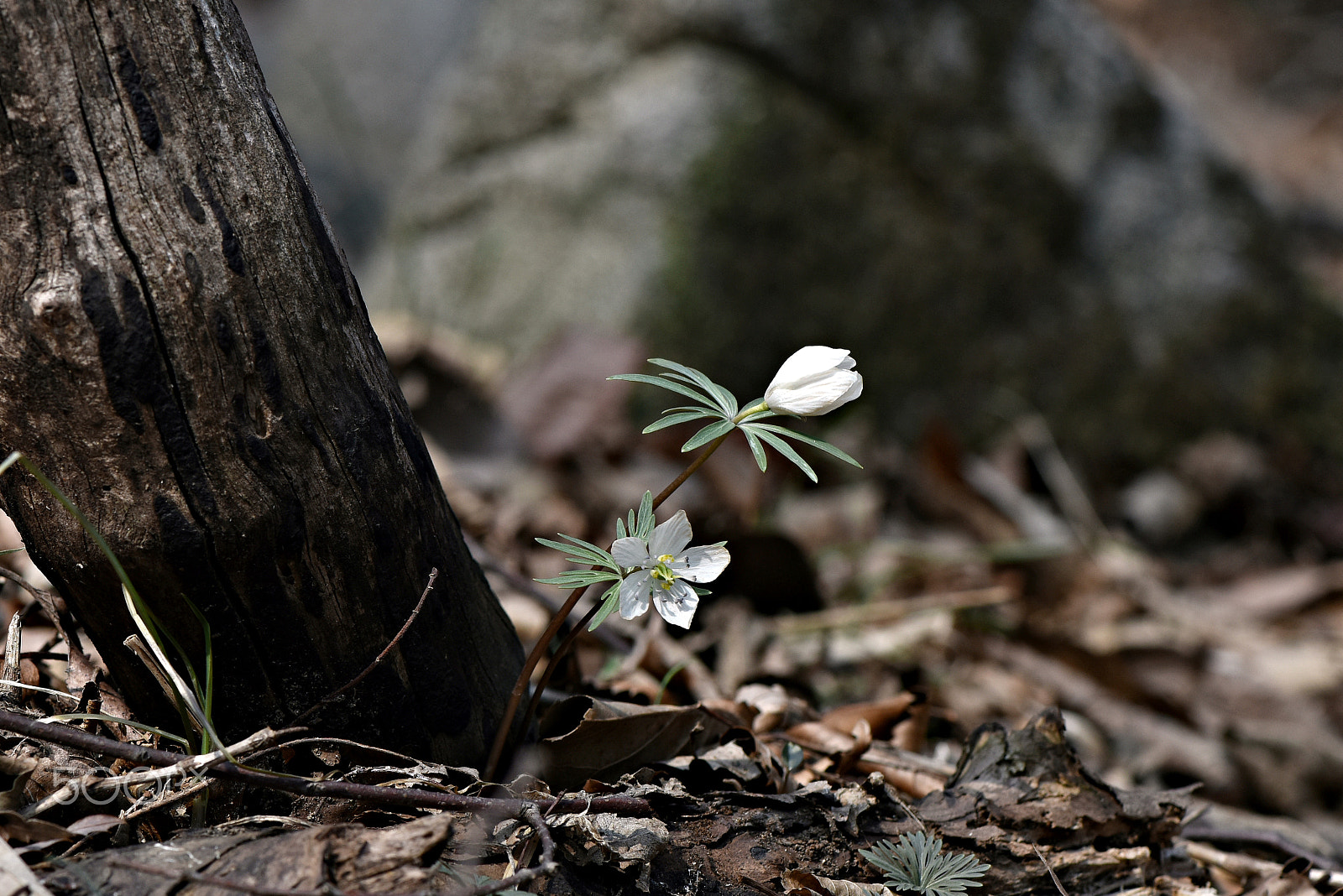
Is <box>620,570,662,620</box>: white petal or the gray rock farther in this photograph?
the gray rock

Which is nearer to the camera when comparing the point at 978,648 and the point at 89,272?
the point at 89,272

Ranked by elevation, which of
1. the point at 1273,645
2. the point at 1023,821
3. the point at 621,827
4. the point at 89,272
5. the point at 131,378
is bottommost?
the point at 1273,645

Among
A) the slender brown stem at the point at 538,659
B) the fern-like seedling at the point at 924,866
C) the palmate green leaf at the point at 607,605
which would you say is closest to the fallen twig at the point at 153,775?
the slender brown stem at the point at 538,659

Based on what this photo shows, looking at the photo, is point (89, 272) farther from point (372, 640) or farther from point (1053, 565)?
point (1053, 565)

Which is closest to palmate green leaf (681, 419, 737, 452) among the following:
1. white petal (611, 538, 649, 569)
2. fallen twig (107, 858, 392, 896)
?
white petal (611, 538, 649, 569)

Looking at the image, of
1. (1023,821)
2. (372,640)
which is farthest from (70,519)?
(1023,821)

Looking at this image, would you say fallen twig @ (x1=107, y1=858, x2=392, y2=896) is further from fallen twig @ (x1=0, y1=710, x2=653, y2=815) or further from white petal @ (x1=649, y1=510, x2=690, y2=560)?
white petal @ (x1=649, y1=510, x2=690, y2=560)
